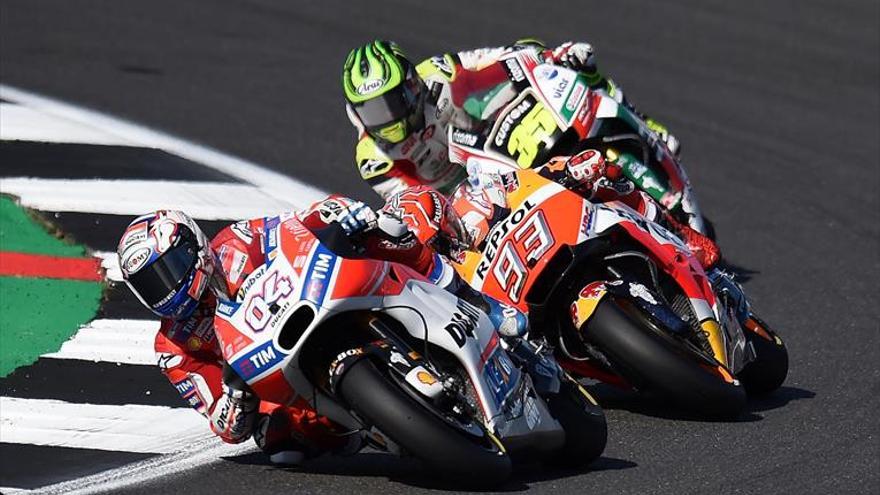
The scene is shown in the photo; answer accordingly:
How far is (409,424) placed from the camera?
657 cm

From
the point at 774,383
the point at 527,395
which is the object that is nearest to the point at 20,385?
the point at 527,395

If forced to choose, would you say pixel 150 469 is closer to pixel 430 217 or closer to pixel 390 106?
pixel 430 217

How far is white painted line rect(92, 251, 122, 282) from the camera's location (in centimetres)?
1022

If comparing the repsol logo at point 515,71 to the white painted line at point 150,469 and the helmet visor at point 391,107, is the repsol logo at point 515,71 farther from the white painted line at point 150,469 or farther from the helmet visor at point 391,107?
the white painted line at point 150,469

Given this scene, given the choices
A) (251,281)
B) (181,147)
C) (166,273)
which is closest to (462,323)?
(251,281)

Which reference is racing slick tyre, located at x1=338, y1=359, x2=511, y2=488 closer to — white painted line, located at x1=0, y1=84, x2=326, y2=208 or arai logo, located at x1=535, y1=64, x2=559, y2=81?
arai logo, located at x1=535, y1=64, x2=559, y2=81

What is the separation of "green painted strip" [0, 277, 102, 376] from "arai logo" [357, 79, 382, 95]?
76.7 inches

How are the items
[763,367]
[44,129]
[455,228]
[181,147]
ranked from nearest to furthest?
[455,228] → [763,367] → [44,129] → [181,147]

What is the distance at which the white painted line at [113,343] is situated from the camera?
30.3 feet

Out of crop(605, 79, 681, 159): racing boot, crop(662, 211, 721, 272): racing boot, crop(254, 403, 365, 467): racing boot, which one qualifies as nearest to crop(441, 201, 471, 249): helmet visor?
crop(254, 403, 365, 467): racing boot

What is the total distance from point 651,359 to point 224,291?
1.93 meters

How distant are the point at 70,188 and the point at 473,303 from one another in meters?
4.63

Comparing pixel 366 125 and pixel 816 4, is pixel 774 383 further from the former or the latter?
pixel 816 4

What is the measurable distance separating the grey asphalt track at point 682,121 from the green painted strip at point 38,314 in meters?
2.02
